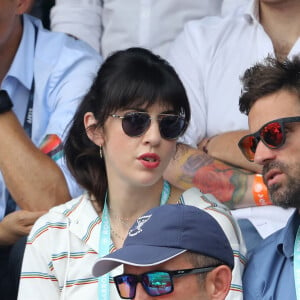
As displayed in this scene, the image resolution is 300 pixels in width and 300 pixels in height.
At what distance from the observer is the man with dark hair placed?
257cm

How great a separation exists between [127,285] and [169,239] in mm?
184

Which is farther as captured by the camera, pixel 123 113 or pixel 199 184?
pixel 199 184

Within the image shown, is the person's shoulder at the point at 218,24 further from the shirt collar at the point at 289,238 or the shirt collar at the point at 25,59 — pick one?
the shirt collar at the point at 289,238

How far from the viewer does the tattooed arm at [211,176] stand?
4.14 metres

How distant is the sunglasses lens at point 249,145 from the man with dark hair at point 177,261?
2.77 ft

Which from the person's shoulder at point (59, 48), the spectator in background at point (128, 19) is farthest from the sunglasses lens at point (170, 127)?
the spectator in background at point (128, 19)

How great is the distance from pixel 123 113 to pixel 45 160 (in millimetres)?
676

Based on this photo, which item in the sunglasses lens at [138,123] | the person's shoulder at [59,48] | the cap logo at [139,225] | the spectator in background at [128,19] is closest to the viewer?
the cap logo at [139,225]

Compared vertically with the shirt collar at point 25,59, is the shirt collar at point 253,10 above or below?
→ above

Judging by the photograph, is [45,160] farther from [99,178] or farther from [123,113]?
[123,113]

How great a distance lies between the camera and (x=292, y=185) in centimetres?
333

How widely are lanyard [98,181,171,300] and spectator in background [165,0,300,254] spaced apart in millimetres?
480

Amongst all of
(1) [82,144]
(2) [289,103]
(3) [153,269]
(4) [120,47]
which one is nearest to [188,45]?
(4) [120,47]

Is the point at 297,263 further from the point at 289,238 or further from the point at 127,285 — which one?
the point at 127,285
